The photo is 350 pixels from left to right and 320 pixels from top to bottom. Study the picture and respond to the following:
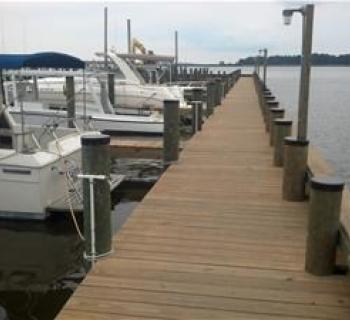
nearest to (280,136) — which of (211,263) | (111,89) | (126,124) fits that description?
(211,263)

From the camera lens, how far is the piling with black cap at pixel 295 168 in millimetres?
6211

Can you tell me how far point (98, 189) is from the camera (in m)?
4.59

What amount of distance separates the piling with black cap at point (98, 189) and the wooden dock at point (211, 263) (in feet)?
0.59

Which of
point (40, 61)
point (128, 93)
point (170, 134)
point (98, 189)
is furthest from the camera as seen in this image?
point (128, 93)

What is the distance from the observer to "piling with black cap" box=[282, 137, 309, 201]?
6211mm

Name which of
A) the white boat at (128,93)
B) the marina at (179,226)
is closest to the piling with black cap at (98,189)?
the marina at (179,226)

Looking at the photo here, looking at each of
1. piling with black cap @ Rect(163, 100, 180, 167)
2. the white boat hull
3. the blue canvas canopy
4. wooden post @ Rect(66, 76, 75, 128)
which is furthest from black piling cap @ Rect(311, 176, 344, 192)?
the white boat hull

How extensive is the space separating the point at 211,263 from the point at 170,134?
14.8 ft

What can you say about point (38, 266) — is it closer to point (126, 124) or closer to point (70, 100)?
point (70, 100)

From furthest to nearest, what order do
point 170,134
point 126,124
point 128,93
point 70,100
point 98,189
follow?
point 128,93
point 126,124
point 70,100
point 170,134
point 98,189

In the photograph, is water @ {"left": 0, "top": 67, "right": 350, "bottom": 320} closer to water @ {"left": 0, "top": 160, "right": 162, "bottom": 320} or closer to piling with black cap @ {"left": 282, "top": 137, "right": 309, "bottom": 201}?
water @ {"left": 0, "top": 160, "right": 162, "bottom": 320}

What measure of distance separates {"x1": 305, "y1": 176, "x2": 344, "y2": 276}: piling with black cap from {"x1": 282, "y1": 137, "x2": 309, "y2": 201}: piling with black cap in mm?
1838

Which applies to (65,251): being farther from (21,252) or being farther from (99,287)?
(99,287)

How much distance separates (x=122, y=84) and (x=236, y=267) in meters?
17.0
